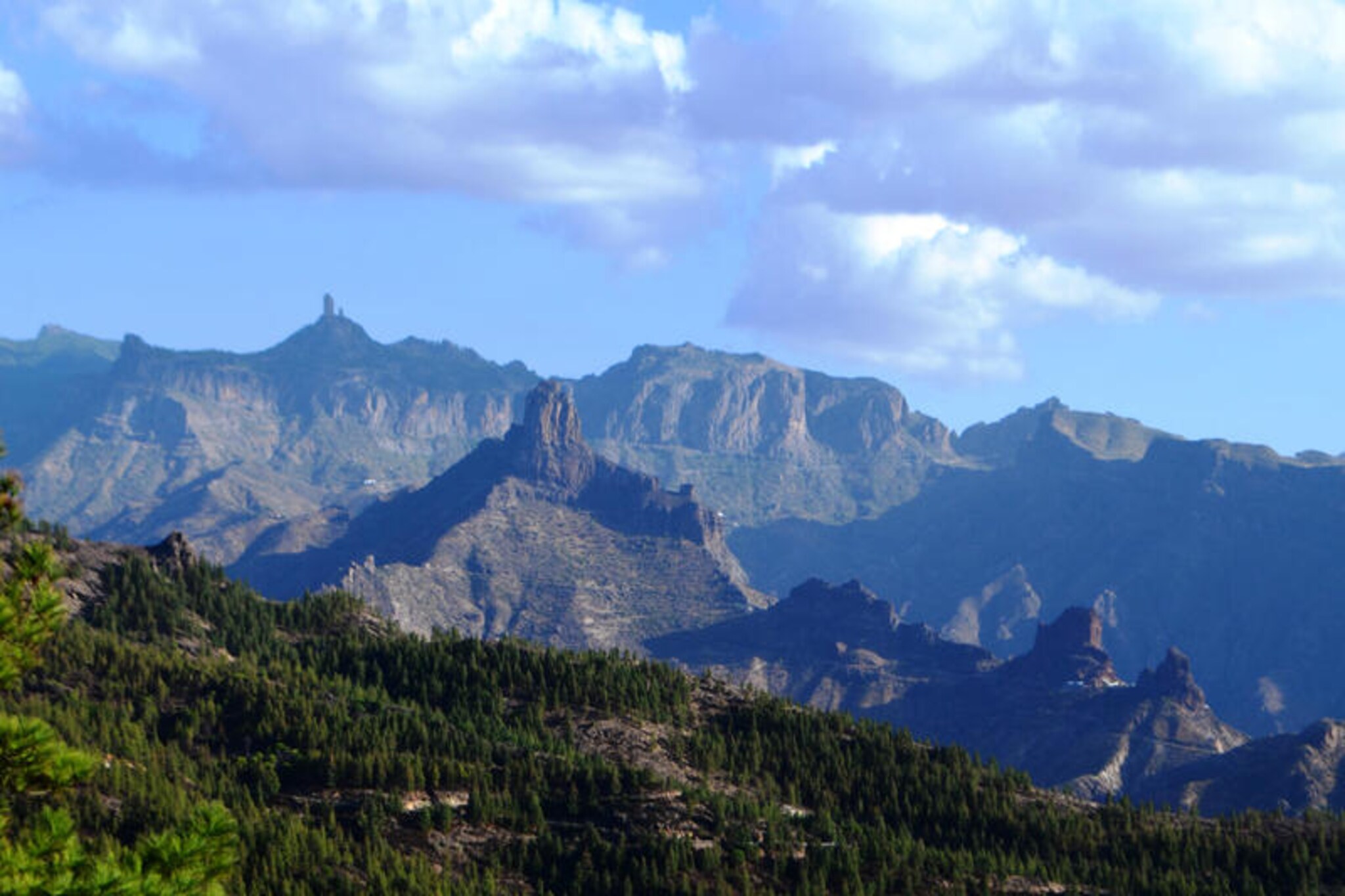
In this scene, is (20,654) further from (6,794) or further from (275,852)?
(275,852)

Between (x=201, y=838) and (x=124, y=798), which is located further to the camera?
(x=124, y=798)

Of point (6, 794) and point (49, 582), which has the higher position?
point (49, 582)

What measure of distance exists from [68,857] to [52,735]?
9.98m

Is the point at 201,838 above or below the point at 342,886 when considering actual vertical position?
above

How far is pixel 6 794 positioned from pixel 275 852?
10660cm

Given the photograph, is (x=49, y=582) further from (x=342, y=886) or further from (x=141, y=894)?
(x=342, y=886)

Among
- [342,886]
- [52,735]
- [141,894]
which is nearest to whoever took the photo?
[141,894]

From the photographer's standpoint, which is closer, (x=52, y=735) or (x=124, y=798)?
(x=52, y=735)

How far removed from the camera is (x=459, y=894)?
192 meters

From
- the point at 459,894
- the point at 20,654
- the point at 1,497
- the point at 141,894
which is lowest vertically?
the point at 459,894

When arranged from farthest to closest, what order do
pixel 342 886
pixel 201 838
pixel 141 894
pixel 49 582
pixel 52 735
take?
1. pixel 342 886
2. pixel 49 582
3. pixel 52 735
4. pixel 201 838
5. pixel 141 894

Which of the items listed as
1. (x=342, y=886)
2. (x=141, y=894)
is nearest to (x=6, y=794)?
(x=141, y=894)

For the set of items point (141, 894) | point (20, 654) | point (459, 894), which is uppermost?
point (20, 654)

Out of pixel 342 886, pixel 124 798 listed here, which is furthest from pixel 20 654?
pixel 124 798
